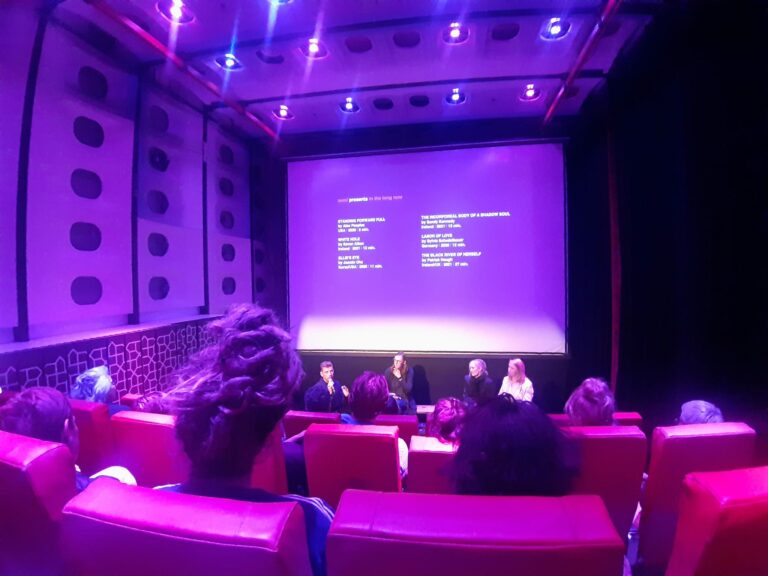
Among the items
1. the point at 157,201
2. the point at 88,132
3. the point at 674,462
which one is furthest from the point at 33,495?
the point at 157,201

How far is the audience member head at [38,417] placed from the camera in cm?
148

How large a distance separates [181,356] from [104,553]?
4.48 metres

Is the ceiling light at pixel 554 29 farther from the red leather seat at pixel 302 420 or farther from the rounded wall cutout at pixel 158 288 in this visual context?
the rounded wall cutout at pixel 158 288

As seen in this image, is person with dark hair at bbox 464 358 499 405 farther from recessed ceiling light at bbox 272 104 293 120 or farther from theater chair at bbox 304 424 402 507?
recessed ceiling light at bbox 272 104 293 120

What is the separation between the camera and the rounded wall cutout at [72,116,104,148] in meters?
3.75

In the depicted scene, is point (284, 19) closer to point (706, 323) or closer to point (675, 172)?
point (675, 172)

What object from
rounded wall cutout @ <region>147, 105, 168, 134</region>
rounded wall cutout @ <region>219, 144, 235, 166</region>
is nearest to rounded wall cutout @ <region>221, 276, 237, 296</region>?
rounded wall cutout @ <region>219, 144, 235, 166</region>

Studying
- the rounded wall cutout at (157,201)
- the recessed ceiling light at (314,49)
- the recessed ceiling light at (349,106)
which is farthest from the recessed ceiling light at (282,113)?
the rounded wall cutout at (157,201)

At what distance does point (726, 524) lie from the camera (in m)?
0.81

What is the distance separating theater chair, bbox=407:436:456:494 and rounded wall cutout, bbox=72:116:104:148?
4213 millimetres

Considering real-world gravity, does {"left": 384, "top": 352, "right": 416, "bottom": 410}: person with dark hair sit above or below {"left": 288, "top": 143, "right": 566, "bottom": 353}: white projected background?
below

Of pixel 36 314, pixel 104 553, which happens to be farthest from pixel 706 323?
pixel 36 314

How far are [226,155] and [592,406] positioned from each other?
5.85m

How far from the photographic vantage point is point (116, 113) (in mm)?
4102
